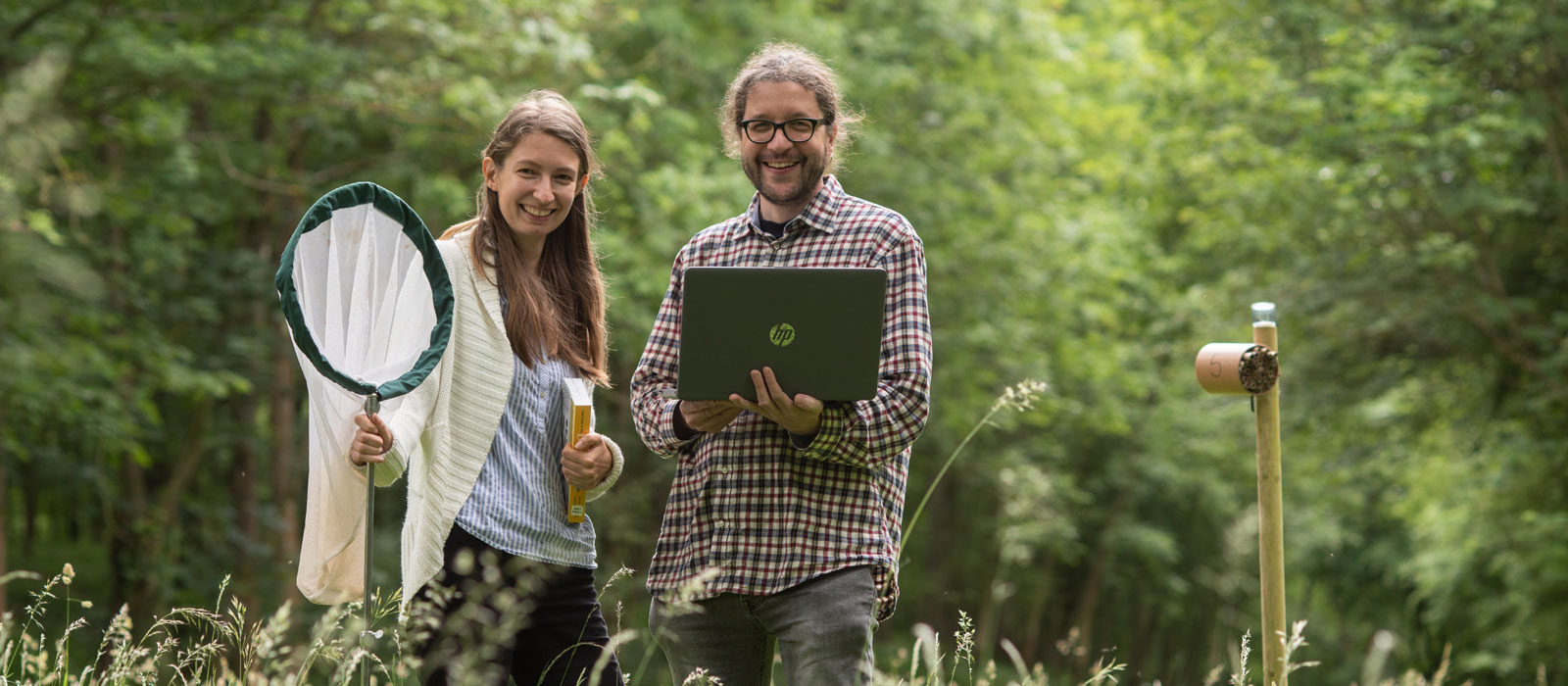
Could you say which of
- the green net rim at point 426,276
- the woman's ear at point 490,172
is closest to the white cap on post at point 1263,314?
the woman's ear at point 490,172

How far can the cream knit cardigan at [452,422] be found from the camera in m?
2.47

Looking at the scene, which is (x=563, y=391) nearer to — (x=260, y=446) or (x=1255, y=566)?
(x=260, y=446)

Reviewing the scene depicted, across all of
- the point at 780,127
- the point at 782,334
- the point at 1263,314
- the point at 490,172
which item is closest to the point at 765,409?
the point at 782,334

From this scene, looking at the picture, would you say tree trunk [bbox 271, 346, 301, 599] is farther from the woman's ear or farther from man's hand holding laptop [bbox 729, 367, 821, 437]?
man's hand holding laptop [bbox 729, 367, 821, 437]

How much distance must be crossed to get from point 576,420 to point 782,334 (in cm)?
54

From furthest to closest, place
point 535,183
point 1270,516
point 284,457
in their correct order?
point 284,457, point 1270,516, point 535,183

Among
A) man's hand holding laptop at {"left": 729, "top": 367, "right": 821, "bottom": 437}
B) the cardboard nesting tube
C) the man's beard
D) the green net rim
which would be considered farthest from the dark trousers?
the cardboard nesting tube

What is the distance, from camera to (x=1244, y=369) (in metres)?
3.37

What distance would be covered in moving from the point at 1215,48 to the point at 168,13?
306 inches

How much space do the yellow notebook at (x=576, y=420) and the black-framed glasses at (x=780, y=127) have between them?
1.97ft

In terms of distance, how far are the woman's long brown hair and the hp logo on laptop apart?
0.62 meters

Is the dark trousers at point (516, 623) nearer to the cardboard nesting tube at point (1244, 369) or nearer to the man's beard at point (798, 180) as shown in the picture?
the man's beard at point (798, 180)

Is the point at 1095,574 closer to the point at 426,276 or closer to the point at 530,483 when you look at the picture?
the point at 530,483

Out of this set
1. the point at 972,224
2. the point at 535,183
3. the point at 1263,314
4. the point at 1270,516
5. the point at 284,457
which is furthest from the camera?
the point at 972,224
